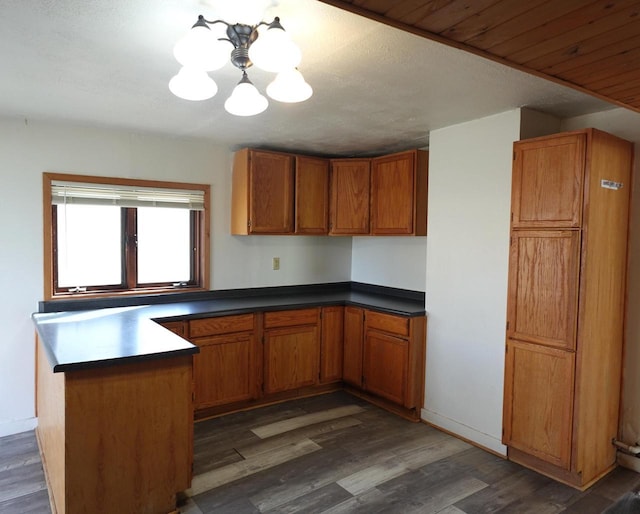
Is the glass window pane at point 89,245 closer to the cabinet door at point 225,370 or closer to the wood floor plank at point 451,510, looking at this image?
the cabinet door at point 225,370

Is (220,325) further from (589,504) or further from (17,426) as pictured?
(589,504)

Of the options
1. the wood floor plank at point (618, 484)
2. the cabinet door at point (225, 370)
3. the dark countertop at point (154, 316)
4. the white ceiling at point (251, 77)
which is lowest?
the wood floor plank at point (618, 484)

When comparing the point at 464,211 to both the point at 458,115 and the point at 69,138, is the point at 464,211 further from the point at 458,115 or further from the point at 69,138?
the point at 69,138

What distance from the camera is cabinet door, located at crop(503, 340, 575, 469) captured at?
8.34 feet

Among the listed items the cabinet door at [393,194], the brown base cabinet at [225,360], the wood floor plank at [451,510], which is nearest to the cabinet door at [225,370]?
the brown base cabinet at [225,360]

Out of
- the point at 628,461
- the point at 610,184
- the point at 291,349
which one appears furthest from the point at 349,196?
the point at 628,461

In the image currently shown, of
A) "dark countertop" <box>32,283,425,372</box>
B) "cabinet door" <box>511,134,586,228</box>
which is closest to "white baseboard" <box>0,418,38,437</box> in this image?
"dark countertop" <box>32,283,425,372</box>

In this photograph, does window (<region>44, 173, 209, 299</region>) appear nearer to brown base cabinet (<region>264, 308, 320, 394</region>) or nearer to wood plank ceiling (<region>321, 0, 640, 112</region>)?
brown base cabinet (<region>264, 308, 320, 394</region>)

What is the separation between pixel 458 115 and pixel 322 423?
239 centimetres

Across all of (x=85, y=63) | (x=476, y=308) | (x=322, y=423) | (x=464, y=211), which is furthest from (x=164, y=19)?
(x=322, y=423)

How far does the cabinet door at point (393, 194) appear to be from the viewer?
11.8 feet

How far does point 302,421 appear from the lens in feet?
11.1

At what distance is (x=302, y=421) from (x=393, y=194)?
77.0 inches

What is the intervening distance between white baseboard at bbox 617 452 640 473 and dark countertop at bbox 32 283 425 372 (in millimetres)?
1501
